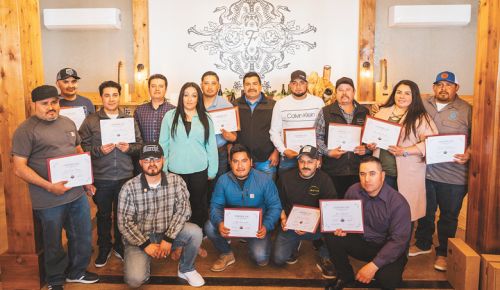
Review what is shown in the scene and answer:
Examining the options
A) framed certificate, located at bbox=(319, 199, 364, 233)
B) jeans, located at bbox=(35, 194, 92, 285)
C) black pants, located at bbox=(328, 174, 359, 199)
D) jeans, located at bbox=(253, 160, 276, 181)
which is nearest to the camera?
jeans, located at bbox=(35, 194, 92, 285)

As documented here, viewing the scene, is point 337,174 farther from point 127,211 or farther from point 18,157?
point 18,157

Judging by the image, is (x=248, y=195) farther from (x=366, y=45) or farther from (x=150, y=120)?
(x=366, y=45)

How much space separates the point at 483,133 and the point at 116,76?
5284 millimetres

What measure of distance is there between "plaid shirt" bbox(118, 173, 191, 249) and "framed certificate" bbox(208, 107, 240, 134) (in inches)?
28.1

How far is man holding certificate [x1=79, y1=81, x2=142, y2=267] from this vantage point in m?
3.38

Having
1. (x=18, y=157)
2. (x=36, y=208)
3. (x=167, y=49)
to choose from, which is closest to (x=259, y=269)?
(x=36, y=208)

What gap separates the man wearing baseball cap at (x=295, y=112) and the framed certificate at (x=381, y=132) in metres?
0.54

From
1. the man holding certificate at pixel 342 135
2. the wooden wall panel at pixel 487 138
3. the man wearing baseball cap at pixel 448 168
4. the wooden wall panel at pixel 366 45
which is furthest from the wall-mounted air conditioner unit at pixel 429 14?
the wooden wall panel at pixel 487 138

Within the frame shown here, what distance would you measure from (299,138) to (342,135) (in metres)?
0.38

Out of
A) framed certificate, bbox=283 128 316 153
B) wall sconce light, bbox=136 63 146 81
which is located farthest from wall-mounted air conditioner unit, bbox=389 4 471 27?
wall sconce light, bbox=136 63 146 81

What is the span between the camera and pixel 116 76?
6.45 metres

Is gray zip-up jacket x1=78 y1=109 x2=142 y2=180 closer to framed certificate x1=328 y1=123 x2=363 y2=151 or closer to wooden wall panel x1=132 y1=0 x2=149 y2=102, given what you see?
framed certificate x1=328 y1=123 x2=363 y2=151

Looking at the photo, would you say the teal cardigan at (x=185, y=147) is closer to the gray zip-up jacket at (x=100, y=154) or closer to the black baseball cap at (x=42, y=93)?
the gray zip-up jacket at (x=100, y=154)

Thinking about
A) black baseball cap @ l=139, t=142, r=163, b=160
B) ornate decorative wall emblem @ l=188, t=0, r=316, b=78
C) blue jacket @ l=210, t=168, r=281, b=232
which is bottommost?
blue jacket @ l=210, t=168, r=281, b=232
